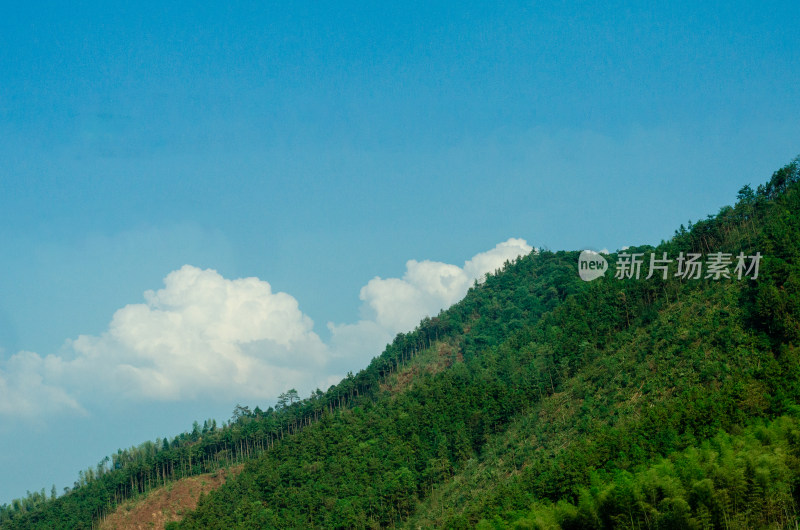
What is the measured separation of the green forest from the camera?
42.2 m

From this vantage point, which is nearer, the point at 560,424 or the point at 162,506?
the point at 560,424

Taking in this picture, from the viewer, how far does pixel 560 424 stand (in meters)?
71.7

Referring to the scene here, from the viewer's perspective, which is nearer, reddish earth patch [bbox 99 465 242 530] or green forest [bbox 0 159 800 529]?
green forest [bbox 0 159 800 529]

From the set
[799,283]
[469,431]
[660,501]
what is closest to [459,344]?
[469,431]

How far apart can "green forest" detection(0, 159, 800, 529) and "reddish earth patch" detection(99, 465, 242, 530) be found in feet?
12.8

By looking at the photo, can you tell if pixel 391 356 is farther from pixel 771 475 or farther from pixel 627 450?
pixel 771 475

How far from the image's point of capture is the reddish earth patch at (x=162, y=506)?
9875 centimetres

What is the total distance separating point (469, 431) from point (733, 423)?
44.3m

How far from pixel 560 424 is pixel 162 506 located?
6501 centimetres

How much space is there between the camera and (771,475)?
37188 mm

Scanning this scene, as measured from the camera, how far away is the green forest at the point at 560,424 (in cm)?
4225

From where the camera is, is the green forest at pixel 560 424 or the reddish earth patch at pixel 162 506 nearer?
the green forest at pixel 560 424

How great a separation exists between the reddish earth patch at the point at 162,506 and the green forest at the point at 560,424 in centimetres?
392

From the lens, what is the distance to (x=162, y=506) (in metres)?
101
